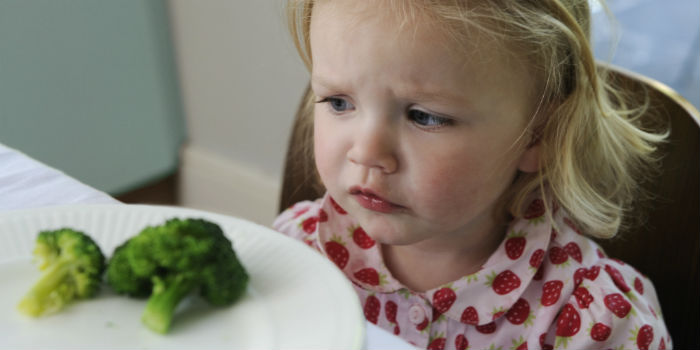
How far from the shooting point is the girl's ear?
2.61 feet

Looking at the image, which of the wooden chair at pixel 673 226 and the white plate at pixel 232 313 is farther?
the wooden chair at pixel 673 226

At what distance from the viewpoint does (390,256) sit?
904mm

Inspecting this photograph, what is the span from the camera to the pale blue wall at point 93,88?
1.73 meters

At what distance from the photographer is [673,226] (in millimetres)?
855

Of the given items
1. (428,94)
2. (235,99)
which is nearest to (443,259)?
(428,94)

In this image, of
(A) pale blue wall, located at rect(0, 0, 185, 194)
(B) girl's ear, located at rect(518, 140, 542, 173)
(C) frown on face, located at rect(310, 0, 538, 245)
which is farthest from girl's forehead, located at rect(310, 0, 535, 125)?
(A) pale blue wall, located at rect(0, 0, 185, 194)

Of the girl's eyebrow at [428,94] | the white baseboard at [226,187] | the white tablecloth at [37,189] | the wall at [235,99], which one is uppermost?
the girl's eyebrow at [428,94]

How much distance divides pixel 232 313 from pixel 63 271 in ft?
0.32

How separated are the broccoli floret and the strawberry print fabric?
0.50 meters

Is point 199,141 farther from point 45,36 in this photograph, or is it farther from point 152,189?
point 45,36

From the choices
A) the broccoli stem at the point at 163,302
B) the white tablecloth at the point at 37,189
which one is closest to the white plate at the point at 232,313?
the broccoli stem at the point at 163,302

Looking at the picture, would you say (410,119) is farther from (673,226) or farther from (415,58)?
(673,226)

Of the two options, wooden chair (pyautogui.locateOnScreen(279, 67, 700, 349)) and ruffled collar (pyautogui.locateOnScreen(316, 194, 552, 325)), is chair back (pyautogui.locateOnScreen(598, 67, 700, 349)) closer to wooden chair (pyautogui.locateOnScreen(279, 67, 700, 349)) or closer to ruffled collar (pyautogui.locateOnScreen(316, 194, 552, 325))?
wooden chair (pyautogui.locateOnScreen(279, 67, 700, 349))

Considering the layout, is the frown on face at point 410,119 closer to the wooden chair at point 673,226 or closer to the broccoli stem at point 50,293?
the wooden chair at point 673,226
